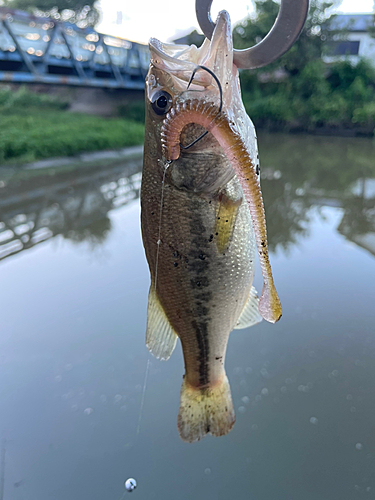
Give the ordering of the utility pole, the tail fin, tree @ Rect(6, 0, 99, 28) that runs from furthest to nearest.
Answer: tree @ Rect(6, 0, 99, 28), the utility pole, the tail fin

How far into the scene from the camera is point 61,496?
1.93 meters

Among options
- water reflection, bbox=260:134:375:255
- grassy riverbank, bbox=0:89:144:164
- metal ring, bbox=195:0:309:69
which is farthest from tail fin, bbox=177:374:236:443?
grassy riverbank, bbox=0:89:144:164

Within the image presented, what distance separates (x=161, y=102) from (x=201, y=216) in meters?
0.39

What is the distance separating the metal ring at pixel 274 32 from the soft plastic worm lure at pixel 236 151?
262 millimetres

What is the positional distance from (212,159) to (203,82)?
0.23 metres

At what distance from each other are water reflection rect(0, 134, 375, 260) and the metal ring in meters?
3.83

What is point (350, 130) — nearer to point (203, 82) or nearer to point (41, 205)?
point (41, 205)

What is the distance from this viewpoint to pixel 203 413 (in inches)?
59.9

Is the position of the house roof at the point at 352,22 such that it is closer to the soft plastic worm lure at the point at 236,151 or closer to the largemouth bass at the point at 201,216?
the largemouth bass at the point at 201,216

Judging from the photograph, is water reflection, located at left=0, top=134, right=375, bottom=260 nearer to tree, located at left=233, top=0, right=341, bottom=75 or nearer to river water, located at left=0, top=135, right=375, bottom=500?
river water, located at left=0, top=135, right=375, bottom=500

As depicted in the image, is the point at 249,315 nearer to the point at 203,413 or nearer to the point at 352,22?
the point at 203,413

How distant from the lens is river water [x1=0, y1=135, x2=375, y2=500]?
2.01 metres

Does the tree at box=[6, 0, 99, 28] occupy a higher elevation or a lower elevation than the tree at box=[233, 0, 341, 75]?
higher

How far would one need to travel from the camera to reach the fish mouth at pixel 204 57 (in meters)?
0.99
